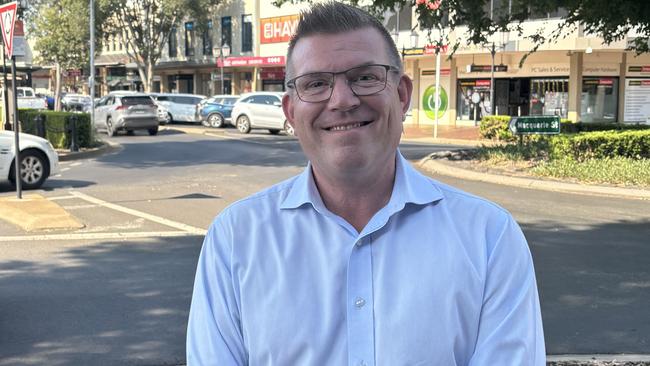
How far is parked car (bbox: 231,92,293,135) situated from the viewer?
2769cm

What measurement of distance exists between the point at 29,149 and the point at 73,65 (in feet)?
117

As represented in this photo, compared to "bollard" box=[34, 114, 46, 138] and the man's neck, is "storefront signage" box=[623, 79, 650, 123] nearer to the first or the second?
"bollard" box=[34, 114, 46, 138]

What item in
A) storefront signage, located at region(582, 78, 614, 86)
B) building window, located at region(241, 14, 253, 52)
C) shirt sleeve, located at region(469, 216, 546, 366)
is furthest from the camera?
building window, located at region(241, 14, 253, 52)

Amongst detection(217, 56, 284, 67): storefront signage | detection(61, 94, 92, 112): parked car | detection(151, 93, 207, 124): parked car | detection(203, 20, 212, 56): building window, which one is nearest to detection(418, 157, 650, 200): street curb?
detection(151, 93, 207, 124): parked car

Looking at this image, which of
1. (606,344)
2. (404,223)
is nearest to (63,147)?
(606,344)

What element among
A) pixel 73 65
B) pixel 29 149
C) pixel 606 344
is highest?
pixel 73 65

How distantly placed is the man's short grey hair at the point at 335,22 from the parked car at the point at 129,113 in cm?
2511

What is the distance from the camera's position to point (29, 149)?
1224 cm

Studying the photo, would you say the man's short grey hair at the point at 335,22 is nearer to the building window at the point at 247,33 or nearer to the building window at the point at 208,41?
the building window at the point at 247,33

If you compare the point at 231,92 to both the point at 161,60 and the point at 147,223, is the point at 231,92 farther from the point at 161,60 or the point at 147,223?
the point at 147,223

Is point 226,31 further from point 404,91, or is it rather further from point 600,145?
point 404,91

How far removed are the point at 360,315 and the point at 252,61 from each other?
4152cm

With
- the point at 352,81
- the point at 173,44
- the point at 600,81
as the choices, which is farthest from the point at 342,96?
the point at 173,44

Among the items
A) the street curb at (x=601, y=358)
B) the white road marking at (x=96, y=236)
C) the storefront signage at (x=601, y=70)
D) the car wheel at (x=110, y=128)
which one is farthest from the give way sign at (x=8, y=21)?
the storefront signage at (x=601, y=70)
